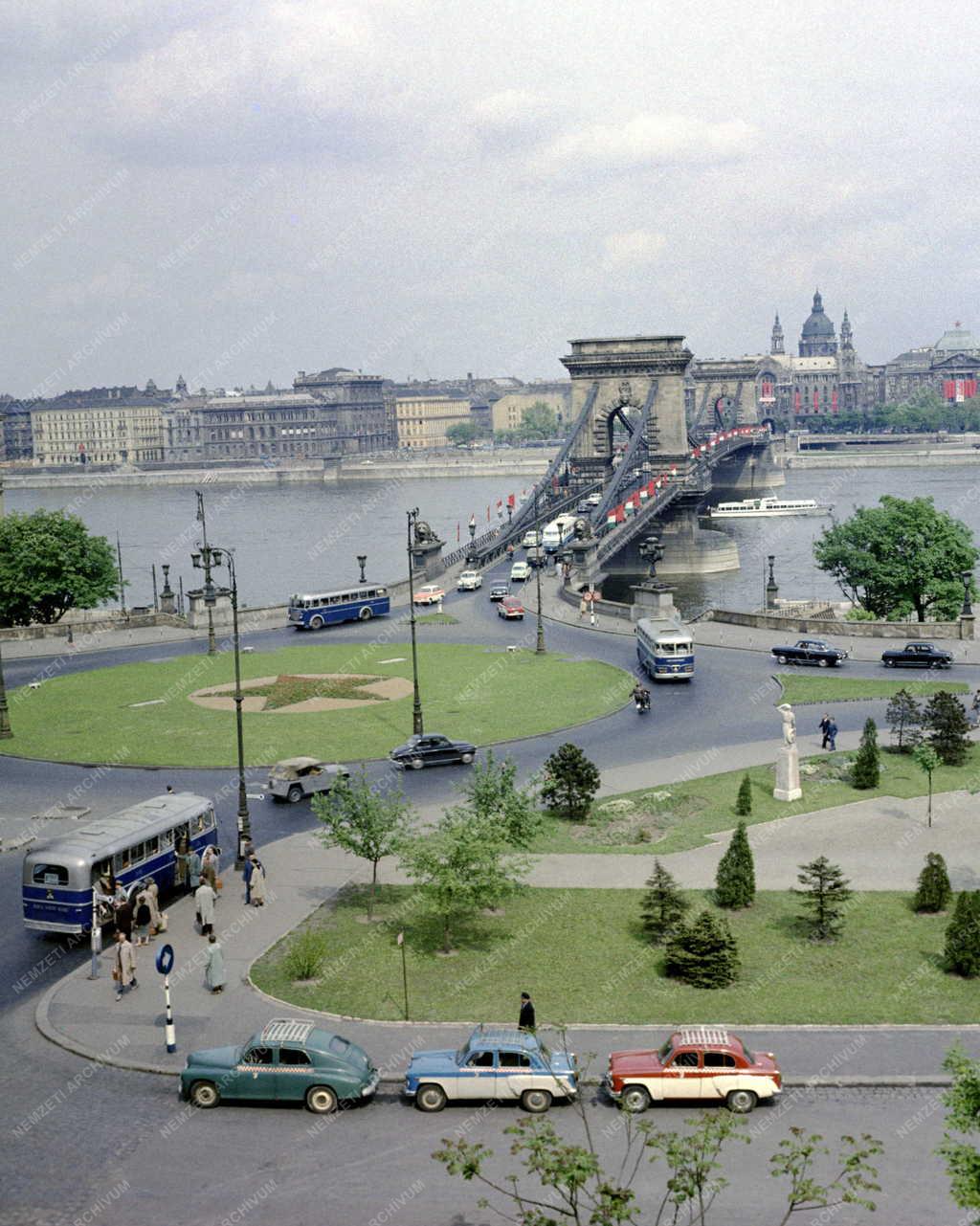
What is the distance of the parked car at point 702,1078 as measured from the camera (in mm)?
20375

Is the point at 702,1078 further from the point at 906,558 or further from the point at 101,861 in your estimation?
the point at 906,558

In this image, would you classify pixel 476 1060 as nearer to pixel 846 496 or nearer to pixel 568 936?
pixel 568 936

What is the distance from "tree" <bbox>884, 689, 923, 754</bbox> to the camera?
132 feet

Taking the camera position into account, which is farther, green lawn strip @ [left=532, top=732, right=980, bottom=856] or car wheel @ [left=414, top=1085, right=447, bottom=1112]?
green lawn strip @ [left=532, top=732, right=980, bottom=856]

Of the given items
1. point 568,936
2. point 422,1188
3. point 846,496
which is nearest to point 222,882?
point 568,936

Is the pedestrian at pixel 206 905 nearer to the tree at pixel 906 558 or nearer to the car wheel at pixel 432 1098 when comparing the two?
the car wheel at pixel 432 1098

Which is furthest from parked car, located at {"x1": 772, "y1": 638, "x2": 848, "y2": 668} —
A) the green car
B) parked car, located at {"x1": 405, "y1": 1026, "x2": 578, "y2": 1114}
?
the green car

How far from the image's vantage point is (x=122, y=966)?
2511 cm

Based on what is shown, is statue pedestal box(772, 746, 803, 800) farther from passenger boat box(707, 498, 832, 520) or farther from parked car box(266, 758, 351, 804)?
passenger boat box(707, 498, 832, 520)

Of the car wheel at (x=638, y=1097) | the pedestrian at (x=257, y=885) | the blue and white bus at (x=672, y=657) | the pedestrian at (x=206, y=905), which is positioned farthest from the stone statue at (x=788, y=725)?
the blue and white bus at (x=672, y=657)

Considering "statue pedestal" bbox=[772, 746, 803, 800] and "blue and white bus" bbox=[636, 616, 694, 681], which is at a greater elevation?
"blue and white bus" bbox=[636, 616, 694, 681]

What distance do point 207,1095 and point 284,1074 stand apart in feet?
4.17

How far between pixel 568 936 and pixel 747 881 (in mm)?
4151

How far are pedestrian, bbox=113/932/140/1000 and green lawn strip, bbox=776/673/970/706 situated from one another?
29.3m
